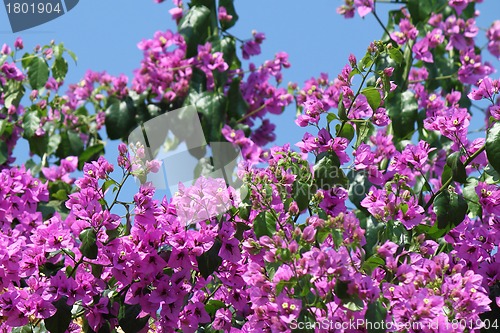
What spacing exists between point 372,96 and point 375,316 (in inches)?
29.2

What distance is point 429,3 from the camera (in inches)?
149

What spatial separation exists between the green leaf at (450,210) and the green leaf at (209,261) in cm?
62

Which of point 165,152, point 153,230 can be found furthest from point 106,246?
point 165,152

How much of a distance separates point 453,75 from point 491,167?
1.62m

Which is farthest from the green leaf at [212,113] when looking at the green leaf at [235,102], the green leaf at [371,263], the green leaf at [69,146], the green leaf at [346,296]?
the green leaf at [346,296]

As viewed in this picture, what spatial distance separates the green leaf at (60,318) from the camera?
2352 millimetres

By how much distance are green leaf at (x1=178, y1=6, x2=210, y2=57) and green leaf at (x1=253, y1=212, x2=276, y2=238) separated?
2.07 m

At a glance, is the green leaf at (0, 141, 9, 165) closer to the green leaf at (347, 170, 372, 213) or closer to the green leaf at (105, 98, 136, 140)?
the green leaf at (105, 98, 136, 140)

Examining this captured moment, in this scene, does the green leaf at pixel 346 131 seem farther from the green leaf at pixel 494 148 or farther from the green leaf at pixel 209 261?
the green leaf at pixel 209 261

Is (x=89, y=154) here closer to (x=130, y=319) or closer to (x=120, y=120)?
(x=120, y=120)

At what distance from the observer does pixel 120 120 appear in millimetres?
4332


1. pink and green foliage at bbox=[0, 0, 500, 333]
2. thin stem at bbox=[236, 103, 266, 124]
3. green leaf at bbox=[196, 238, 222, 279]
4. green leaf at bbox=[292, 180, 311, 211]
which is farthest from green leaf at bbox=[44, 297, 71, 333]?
thin stem at bbox=[236, 103, 266, 124]

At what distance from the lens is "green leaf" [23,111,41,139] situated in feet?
13.1

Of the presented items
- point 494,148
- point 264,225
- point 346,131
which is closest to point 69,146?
point 346,131
